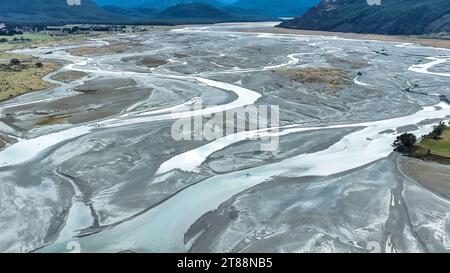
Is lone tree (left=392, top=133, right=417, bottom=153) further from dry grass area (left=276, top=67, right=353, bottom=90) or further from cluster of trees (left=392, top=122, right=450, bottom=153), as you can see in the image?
dry grass area (left=276, top=67, right=353, bottom=90)

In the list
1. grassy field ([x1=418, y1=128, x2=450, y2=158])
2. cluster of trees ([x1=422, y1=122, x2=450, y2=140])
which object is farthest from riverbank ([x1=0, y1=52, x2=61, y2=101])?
cluster of trees ([x1=422, y1=122, x2=450, y2=140])

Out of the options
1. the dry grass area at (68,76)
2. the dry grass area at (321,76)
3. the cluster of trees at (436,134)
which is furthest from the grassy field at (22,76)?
the cluster of trees at (436,134)

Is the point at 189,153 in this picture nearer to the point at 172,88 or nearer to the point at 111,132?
the point at 111,132

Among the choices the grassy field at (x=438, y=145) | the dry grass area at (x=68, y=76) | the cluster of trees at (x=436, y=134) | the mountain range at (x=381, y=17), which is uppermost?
the mountain range at (x=381, y=17)

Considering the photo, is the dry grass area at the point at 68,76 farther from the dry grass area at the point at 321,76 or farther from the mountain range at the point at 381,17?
the mountain range at the point at 381,17

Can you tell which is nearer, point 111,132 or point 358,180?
point 358,180

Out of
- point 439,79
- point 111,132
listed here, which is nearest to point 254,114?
point 111,132

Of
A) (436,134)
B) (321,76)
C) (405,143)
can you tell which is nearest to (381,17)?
(321,76)
